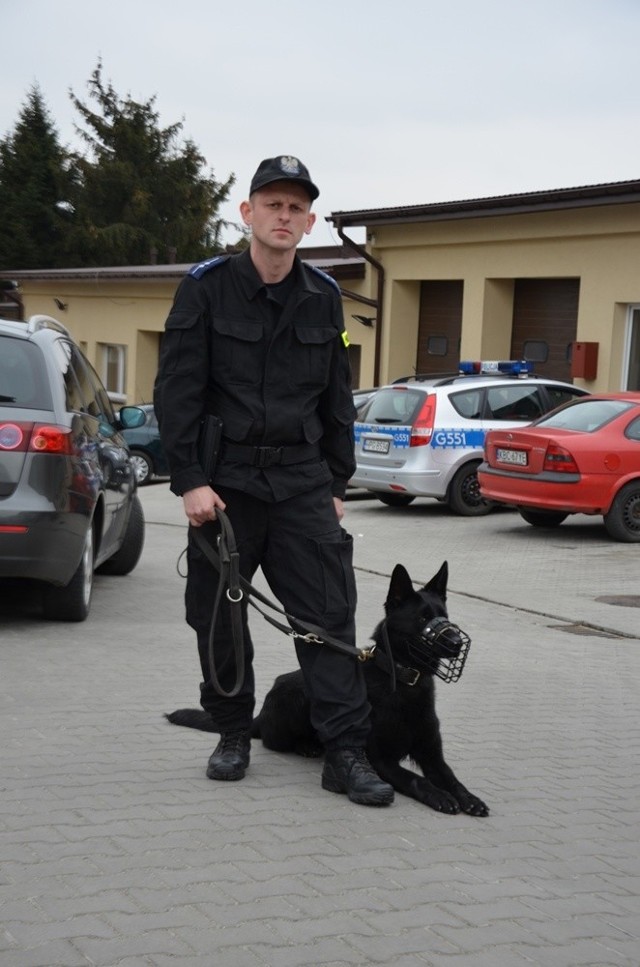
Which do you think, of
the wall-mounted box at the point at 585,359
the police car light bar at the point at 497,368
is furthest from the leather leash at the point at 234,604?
the wall-mounted box at the point at 585,359

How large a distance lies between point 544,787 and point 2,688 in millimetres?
2658

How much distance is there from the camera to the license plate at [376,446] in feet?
55.9

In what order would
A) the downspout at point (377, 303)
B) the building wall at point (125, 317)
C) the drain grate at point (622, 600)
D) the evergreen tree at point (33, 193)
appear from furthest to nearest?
the evergreen tree at point (33, 193)
the building wall at point (125, 317)
the downspout at point (377, 303)
the drain grate at point (622, 600)

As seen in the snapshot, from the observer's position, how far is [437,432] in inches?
660

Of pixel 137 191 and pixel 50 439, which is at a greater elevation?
pixel 137 191

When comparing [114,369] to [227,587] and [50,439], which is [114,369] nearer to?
[50,439]

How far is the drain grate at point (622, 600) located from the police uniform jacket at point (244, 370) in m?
6.48

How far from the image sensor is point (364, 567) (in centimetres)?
1285

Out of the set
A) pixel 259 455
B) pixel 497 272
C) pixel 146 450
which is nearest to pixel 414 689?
pixel 259 455

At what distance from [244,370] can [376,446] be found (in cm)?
1250

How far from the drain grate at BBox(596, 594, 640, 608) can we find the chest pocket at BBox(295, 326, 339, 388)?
256 inches

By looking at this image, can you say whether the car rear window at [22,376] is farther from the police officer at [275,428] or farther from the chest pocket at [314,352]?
the chest pocket at [314,352]

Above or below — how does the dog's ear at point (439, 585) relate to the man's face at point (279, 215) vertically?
below

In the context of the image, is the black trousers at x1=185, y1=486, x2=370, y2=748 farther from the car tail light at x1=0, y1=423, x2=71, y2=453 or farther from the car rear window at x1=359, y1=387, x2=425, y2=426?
the car rear window at x1=359, y1=387, x2=425, y2=426
